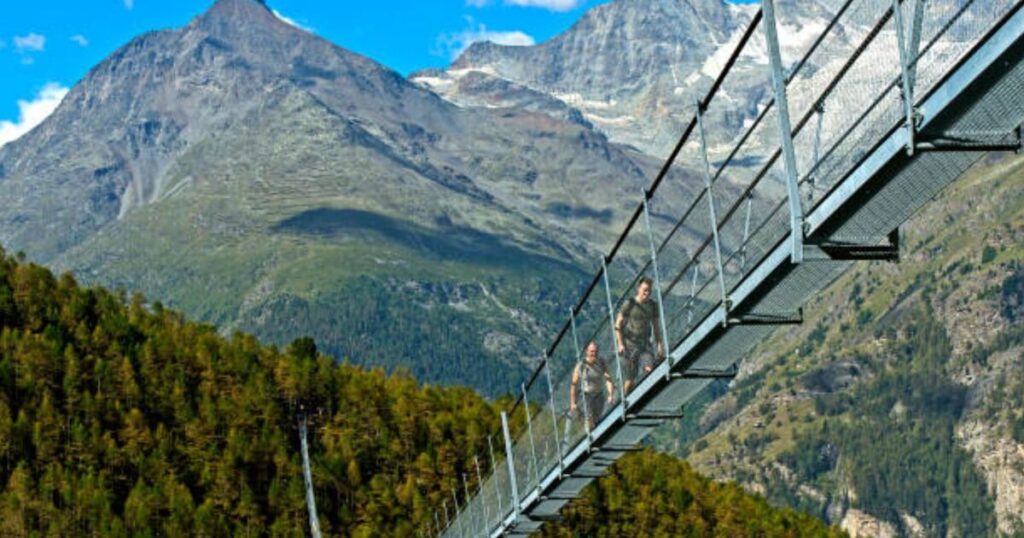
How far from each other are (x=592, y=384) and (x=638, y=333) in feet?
14.7

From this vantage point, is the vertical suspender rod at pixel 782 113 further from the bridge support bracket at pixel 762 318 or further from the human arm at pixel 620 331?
the human arm at pixel 620 331

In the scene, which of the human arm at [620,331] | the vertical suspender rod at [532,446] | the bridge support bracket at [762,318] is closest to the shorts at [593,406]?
the human arm at [620,331]

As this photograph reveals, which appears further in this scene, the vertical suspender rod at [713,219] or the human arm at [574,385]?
the human arm at [574,385]

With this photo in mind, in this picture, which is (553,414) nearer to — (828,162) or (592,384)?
(592,384)

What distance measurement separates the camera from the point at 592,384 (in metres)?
37.7

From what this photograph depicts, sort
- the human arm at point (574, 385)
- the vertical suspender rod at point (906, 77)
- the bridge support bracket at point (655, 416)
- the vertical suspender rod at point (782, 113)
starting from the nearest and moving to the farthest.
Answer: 1. the vertical suspender rod at point (906, 77)
2. the vertical suspender rod at point (782, 113)
3. the bridge support bracket at point (655, 416)
4. the human arm at point (574, 385)

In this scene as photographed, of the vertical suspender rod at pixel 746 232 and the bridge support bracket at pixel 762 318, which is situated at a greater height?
the vertical suspender rod at pixel 746 232

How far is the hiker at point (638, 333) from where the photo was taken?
107 ft

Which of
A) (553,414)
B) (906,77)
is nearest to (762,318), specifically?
(906,77)

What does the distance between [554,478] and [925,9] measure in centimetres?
2451

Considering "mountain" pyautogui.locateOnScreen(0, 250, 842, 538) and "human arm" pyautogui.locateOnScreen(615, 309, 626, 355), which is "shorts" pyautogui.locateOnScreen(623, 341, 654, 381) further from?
"mountain" pyautogui.locateOnScreen(0, 250, 842, 538)

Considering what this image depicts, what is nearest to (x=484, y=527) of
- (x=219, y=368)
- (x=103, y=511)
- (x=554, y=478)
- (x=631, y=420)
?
(x=554, y=478)

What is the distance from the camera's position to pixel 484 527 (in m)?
52.6

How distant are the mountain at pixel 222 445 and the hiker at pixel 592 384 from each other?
11169cm
